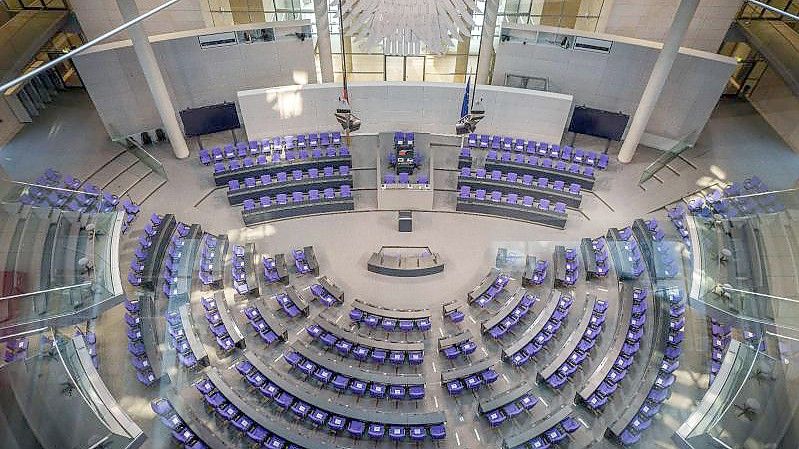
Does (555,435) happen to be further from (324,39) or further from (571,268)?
(324,39)

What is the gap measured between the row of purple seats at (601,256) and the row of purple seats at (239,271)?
11159 millimetres

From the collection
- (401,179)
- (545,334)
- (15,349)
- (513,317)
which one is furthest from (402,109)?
(15,349)

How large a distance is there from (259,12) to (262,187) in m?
8.15

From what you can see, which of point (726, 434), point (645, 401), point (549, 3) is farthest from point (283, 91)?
point (726, 434)

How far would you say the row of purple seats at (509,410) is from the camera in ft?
43.2

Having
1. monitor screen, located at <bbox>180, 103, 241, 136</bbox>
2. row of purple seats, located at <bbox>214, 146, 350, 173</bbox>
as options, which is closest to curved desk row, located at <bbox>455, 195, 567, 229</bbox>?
row of purple seats, located at <bbox>214, 146, 350, 173</bbox>

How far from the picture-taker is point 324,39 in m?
19.9

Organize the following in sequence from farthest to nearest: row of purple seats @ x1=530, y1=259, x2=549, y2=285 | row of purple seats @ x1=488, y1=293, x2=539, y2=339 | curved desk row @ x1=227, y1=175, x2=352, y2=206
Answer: curved desk row @ x1=227, y1=175, x2=352, y2=206 → row of purple seats @ x1=530, y1=259, x2=549, y2=285 → row of purple seats @ x1=488, y1=293, x2=539, y2=339

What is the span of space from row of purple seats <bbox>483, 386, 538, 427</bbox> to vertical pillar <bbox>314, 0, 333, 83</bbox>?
14.1 m

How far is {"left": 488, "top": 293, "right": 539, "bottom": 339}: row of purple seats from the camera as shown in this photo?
15.2 m

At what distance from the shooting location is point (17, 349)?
11.6 metres

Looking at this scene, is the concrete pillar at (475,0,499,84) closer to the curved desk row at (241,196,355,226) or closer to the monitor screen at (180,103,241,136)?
the curved desk row at (241,196,355,226)

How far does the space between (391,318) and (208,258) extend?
6.26 meters

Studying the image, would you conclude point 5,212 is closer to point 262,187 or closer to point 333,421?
point 262,187
